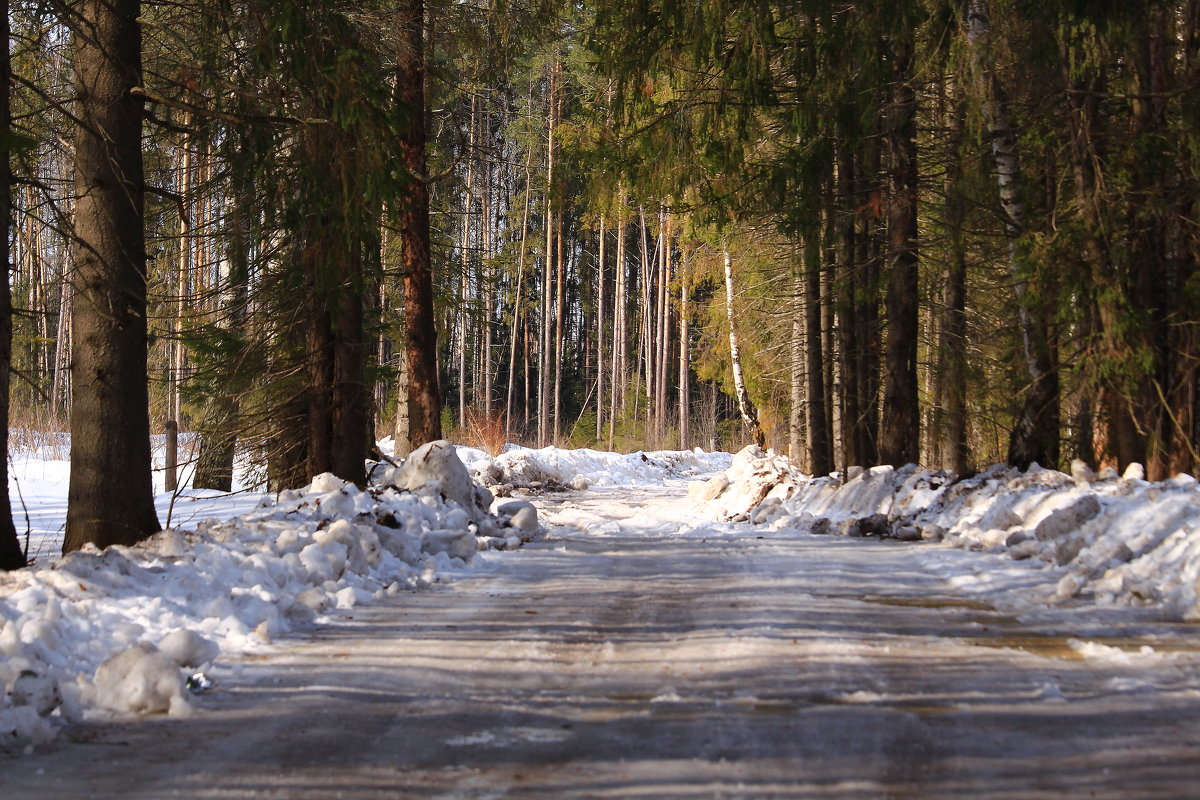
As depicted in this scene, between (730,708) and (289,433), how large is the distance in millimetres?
8919

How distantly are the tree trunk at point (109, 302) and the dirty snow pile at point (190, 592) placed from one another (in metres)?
0.65

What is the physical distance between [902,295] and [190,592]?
1082 cm

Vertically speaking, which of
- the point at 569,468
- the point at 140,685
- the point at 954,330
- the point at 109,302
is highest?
the point at 954,330

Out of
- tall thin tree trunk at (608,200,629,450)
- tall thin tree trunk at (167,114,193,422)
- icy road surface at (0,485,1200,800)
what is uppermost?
tall thin tree trunk at (608,200,629,450)

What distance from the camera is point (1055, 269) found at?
10094mm

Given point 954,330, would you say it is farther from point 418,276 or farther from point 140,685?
point 140,685

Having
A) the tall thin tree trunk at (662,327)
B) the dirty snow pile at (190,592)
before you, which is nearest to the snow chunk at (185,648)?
the dirty snow pile at (190,592)

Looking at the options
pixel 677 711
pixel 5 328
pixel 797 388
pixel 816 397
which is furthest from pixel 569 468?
pixel 677 711

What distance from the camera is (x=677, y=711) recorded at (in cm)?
407

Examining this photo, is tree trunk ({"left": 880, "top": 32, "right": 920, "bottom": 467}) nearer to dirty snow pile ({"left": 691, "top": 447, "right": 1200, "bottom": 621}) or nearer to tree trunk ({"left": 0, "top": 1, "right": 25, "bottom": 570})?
dirty snow pile ({"left": 691, "top": 447, "right": 1200, "bottom": 621})

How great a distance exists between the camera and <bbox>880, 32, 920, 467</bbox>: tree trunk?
1375cm

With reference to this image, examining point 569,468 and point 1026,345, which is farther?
point 569,468

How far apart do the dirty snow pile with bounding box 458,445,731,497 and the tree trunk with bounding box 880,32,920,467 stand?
907 cm

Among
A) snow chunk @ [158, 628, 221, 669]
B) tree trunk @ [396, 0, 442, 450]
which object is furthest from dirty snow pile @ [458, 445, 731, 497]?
snow chunk @ [158, 628, 221, 669]
